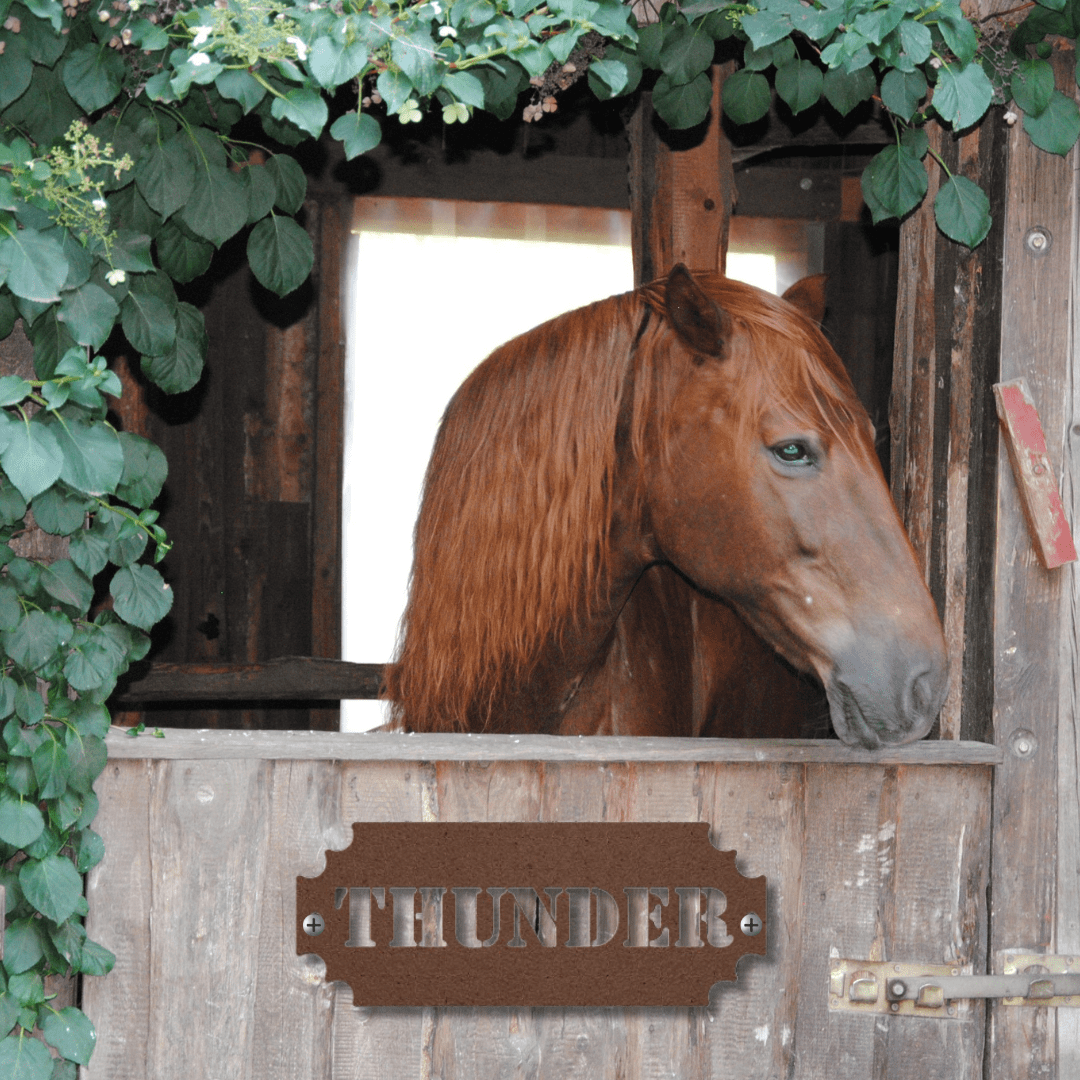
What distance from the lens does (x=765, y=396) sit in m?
1.63

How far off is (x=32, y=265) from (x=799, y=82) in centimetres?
109

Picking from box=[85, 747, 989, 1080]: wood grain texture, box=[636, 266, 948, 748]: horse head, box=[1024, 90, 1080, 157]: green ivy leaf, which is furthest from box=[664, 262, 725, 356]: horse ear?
box=[85, 747, 989, 1080]: wood grain texture

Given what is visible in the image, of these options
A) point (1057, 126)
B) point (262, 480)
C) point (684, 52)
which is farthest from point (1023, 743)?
point (262, 480)

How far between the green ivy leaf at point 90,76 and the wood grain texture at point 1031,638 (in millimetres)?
1270

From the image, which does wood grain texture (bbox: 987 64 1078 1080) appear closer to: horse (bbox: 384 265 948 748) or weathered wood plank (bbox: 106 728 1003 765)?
weathered wood plank (bbox: 106 728 1003 765)

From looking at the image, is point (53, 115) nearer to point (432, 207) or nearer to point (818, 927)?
point (818, 927)

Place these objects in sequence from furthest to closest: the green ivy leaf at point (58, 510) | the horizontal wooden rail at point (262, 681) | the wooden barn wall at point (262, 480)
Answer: the wooden barn wall at point (262, 480)
the horizontal wooden rail at point (262, 681)
the green ivy leaf at point (58, 510)

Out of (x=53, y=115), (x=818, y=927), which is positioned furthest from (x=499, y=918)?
(x=53, y=115)

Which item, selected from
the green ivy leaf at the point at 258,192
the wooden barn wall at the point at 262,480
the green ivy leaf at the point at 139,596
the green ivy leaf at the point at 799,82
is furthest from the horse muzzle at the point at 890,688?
the wooden barn wall at the point at 262,480

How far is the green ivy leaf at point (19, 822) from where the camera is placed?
1.38 m

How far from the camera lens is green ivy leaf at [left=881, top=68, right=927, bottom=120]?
155 centimetres

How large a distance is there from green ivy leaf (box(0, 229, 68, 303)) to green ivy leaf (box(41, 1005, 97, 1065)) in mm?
910

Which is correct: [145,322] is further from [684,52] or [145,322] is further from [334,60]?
[684,52]

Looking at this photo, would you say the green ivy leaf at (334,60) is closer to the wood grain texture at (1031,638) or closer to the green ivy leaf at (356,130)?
the green ivy leaf at (356,130)
